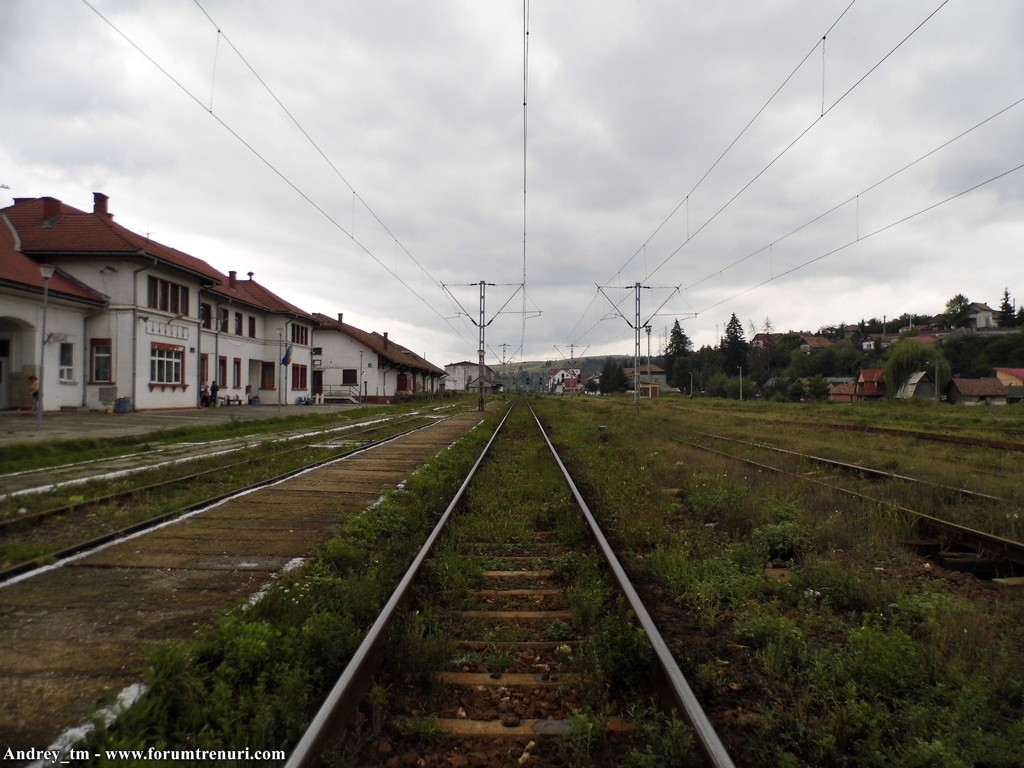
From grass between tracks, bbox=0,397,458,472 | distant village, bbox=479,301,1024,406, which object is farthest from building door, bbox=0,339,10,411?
distant village, bbox=479,301,1024,406

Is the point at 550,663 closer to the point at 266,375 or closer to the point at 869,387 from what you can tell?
the point at 266,375

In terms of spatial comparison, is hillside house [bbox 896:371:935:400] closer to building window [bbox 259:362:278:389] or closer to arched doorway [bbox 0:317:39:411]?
building window [bbox 259:362:278:389]

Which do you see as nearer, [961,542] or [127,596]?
[127,596]

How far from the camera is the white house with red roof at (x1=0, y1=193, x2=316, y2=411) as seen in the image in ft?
78.2

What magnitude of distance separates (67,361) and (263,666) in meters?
27.3

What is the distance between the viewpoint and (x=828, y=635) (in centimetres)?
440

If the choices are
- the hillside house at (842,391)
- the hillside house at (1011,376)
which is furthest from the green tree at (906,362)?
the hillside house at (1011,376)

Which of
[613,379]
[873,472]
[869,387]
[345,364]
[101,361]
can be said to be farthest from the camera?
[613,379]

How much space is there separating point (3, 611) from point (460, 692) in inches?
142

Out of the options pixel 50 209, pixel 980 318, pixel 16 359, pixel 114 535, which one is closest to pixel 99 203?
pixel 50 209

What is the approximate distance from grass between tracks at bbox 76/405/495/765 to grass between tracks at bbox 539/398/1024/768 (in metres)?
2.08

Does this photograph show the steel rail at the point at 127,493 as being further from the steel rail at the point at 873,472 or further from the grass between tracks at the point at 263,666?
the steel rail at the point at 873,472

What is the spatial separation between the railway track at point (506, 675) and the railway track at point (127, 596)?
4.41ft

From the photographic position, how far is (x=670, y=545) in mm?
6746
